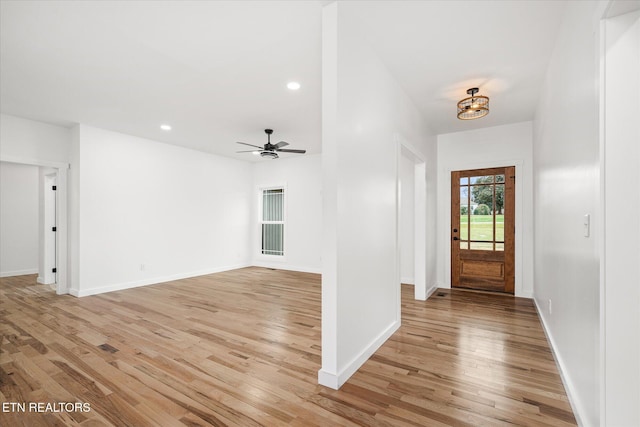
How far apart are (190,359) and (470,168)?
501 centimetres

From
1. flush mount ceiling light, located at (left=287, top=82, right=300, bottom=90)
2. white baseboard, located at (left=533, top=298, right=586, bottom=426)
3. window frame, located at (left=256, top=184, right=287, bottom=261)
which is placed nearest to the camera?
white baseboard, located at (left=533, top=298, right=586, bottom=426)

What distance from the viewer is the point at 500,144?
16.1ft

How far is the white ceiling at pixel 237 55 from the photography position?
222cm

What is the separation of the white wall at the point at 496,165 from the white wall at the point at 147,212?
4.92 metres

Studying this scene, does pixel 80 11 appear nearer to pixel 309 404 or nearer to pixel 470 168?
pixel 309 404

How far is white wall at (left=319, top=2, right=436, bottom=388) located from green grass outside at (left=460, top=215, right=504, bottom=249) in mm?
2629

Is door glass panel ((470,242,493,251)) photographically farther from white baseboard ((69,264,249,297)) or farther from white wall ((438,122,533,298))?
white baseboard ((69,264,249,297))

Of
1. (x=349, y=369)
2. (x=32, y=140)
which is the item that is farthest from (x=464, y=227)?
(x=32, y=140)

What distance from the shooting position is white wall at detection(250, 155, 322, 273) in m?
6.90

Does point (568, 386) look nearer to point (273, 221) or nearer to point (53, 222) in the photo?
point (273, 221)

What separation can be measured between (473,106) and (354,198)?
2.14 m

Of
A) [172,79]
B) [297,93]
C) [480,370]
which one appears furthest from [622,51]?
[172,79]

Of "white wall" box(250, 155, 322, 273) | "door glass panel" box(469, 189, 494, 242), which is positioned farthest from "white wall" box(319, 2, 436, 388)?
A: "white wall" box(250, 155, 322, 273)

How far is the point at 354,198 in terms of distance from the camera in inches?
93.7
